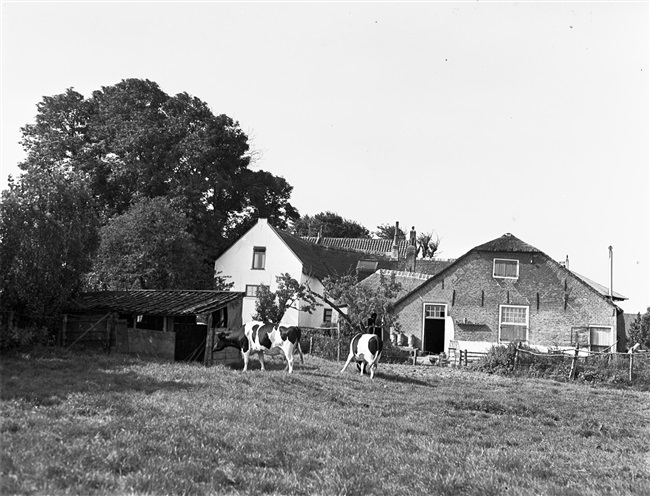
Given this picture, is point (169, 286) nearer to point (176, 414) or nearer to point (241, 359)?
point (241, 359)

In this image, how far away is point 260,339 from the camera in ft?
72.0

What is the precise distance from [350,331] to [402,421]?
21.7m

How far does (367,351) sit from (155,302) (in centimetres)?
764

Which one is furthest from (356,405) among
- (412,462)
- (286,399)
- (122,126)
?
(122,126)

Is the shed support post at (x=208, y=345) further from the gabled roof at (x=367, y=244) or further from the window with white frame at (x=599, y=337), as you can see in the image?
the gabled roof at (x=367, y=244)

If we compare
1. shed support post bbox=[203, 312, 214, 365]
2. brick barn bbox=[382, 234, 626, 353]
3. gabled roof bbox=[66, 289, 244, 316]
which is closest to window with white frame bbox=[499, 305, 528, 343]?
brick barn bbox=[382, 234, 626, 353]

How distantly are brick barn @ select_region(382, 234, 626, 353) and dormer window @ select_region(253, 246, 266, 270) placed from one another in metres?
16.5

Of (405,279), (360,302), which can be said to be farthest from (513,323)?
(405,279)

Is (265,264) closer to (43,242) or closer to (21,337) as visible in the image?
(43,242)

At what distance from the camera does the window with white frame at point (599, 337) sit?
34.9 meters

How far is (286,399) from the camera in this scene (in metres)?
14.9

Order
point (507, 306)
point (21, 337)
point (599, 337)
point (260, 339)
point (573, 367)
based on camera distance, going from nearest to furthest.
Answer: point (21, 337)
point (260, 339)
point (573, 367)
point (599, 337)
point (507, 306)

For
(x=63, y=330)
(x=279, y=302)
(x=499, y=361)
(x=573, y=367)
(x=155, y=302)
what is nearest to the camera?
(x=63, y=330)

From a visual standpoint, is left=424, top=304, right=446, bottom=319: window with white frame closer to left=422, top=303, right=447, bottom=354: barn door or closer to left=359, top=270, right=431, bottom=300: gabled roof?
left=422, top=303, right=447, bottom=354: barn door
